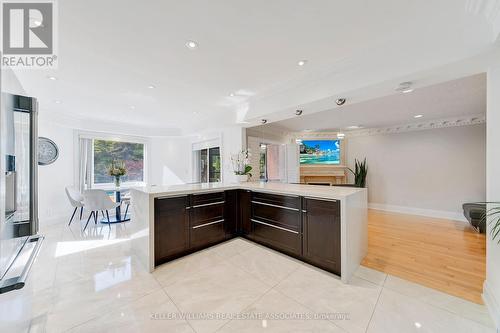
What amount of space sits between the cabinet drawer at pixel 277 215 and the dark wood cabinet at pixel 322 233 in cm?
15

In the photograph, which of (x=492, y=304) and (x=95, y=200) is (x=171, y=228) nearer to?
(x=95, y=200)

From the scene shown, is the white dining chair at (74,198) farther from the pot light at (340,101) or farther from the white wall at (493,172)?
the white wall at (493,172)

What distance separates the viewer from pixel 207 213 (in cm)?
288

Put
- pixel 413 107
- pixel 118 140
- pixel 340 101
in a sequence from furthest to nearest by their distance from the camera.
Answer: pixel 118 140 < pixel 413 107 < pixel 340 101

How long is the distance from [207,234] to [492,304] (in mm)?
2993

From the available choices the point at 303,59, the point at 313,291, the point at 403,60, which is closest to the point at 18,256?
the point at 313,291

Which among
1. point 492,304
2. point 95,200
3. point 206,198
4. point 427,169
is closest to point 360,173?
point 427,169

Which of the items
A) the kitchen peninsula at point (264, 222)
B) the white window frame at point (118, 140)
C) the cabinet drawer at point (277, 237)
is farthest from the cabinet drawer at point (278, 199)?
the white window frame at point (118, 140)

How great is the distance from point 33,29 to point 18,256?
6.63 feet

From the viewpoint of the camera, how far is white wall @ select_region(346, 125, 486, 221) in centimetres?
434

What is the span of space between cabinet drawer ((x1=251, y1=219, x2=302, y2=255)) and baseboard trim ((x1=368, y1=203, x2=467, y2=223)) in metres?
4.40

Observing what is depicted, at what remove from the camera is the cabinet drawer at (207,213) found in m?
2.73

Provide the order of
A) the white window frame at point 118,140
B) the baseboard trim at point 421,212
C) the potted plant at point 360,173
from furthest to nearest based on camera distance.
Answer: the potted plant at point 360,173
the white window frame at point 118,140
the baseboard trim at point 421,212

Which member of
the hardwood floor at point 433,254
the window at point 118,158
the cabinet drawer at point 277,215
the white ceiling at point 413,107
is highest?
the white ceiling at point 413,107
